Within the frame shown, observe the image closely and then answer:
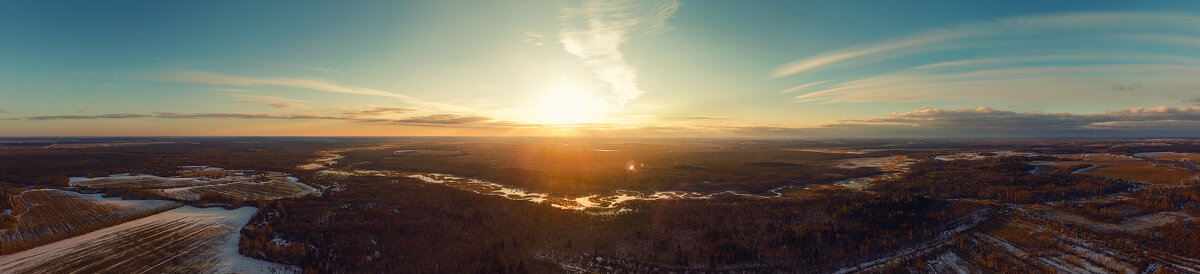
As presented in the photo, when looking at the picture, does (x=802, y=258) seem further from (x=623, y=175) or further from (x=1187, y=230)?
(x=623, y=175)

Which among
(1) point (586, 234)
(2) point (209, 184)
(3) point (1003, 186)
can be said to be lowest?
(1) point (586, 234)

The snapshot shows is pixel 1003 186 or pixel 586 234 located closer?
pixel 586 234

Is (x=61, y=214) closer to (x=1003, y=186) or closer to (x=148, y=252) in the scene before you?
(x=148, y=252)

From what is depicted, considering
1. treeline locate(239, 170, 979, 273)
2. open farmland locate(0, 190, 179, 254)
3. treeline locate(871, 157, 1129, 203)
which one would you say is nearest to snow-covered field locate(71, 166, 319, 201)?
open farmland locate(0, 190, 179, 254)

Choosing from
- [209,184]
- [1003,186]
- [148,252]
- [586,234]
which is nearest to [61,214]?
[148,252]

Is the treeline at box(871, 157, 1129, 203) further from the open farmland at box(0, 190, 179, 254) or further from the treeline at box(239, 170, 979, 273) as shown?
the open farmland at box(0, 190, 179, 254)

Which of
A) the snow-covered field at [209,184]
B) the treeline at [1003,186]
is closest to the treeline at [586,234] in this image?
the treeline at [1003,186]
